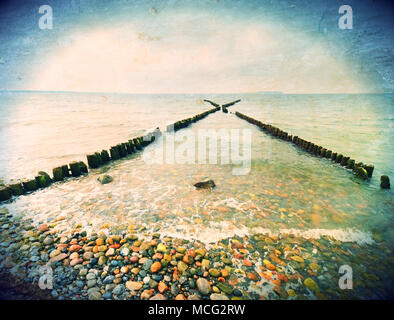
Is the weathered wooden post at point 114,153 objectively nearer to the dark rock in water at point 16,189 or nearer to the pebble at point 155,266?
the dark rock in water at point 16,189

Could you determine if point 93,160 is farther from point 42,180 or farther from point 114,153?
point 42,180

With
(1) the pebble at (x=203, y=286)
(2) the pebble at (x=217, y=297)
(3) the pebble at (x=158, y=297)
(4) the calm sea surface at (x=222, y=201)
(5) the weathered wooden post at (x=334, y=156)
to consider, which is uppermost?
(5) the weathered wooden post at (x=334, y=156)

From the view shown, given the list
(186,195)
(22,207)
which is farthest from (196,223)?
(22,207)

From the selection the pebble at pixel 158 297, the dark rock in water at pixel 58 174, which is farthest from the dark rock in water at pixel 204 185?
the dark rock in water at pixel 58 174

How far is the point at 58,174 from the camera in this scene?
716 cm

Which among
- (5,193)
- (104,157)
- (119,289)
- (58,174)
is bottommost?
(119,289)

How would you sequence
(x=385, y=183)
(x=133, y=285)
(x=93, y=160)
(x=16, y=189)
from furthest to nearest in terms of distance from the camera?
(x=93, y=160) < (x=385, y=183) < (x=16, y=189) < (x=133, y=285)

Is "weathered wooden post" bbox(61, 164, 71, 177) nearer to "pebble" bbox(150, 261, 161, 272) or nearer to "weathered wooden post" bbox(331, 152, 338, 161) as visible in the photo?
"pebble" bbox(150, 261, 161, 272)

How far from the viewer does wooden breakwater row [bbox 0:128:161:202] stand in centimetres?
594

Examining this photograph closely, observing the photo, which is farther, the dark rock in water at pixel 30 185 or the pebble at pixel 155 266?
the dark rock in water at pixel 30 185

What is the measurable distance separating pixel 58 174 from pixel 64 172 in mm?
275

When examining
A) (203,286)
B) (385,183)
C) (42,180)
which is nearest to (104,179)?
(42,180)

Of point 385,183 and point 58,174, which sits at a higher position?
point 58,174

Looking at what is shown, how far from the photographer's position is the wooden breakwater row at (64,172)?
594cm
